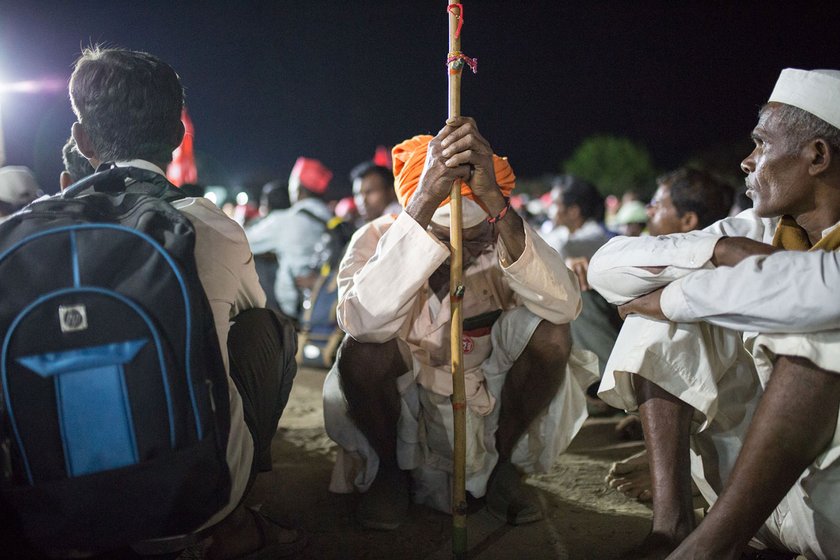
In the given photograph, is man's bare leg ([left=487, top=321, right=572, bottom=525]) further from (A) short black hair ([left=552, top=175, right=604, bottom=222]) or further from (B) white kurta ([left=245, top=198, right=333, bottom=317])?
(B) white kurta ([left=245, top=198, right=333, bottom=317])

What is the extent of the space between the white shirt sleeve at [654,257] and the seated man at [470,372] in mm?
318

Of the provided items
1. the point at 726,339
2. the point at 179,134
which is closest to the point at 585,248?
the point at 726,339

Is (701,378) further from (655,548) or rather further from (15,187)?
(15,187)

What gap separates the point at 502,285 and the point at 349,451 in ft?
3.12

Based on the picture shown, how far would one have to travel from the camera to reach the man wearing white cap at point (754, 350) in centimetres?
168

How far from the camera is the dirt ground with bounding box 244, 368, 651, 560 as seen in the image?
7.60 feet

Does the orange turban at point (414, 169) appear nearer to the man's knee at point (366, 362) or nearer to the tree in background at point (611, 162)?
the man's knee at point (366, 362)

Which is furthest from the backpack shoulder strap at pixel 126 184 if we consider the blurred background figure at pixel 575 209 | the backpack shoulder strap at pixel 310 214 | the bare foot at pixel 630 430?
the backpack shoulder strap at pixel 310 214

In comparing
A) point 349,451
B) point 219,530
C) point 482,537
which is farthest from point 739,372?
point 219,530

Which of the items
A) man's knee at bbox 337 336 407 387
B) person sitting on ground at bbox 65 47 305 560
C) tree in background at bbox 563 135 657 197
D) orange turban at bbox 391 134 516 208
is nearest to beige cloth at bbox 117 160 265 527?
person sitting on ground at bbox 65 47 305 560

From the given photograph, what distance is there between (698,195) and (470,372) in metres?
2.38

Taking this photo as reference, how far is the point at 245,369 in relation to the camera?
2.06m

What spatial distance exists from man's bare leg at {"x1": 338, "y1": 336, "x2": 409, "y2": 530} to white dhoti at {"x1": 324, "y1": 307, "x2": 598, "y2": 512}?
72 millimetres

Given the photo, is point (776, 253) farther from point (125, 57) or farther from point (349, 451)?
point (125, 57)
